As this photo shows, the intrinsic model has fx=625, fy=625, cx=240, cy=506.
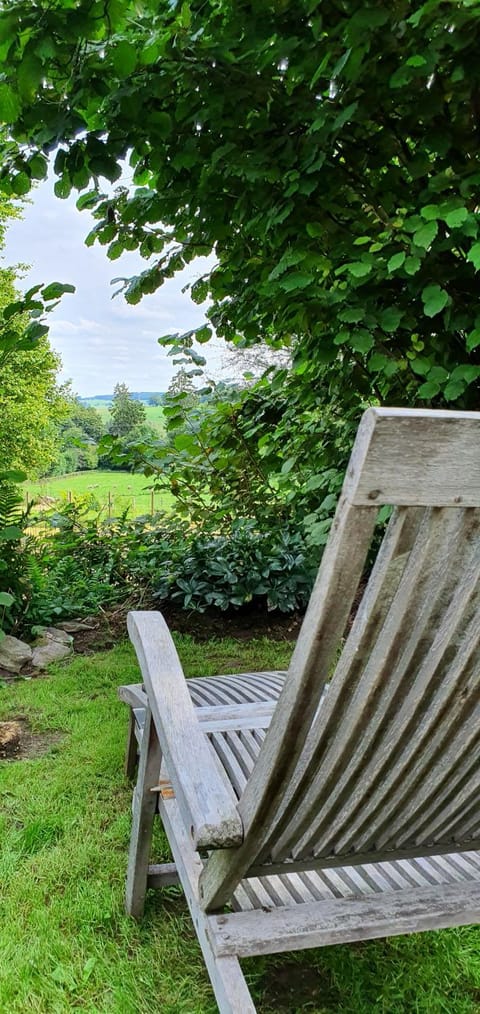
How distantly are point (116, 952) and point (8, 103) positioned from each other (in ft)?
6.60

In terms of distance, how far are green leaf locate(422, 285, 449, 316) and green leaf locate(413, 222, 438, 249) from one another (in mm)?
162

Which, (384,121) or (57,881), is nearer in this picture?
(57,881)

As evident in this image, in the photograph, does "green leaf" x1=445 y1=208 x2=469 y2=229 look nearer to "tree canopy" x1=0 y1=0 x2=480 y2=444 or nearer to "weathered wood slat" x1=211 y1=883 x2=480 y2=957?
"tree canopy" x1=0 y1=0 x2=480 y2=444

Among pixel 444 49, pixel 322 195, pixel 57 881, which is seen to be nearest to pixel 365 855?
pixel 57 881

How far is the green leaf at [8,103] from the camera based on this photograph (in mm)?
1481

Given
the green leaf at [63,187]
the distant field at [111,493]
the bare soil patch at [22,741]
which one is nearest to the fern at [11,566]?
the distant field at [111,493]

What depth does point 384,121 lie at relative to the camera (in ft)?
6.02

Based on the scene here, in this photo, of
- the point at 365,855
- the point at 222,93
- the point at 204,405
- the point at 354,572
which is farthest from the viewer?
the point at 204,405

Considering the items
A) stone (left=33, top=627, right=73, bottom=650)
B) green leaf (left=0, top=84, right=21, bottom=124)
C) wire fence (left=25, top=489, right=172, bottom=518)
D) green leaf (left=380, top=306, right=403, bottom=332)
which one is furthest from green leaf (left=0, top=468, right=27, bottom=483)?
wire fence (left=25, top=489, right=172, bottom=518)

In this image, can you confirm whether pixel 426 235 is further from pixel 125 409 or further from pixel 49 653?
pixel 125 409

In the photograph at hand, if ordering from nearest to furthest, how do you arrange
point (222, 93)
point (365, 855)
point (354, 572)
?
point (354, 572)
point (365, 855)
point (222, 93)

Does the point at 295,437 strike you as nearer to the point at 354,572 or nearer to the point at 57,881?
the point at 57,881

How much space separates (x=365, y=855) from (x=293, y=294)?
4.57 feet

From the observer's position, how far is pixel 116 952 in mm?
1451
